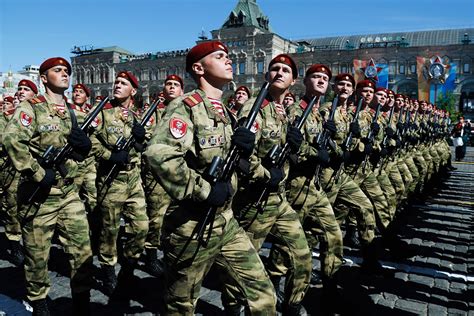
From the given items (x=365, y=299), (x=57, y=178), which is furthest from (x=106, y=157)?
(x=365, y=299)

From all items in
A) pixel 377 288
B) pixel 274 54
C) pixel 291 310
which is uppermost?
pixel 274 54

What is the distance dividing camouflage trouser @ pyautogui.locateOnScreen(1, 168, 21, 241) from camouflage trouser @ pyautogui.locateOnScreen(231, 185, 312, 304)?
3.92 metres

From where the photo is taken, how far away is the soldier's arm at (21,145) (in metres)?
3.95

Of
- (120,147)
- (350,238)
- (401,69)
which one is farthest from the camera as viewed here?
(401,69)

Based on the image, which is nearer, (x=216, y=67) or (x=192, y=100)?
(x=192, y=100)

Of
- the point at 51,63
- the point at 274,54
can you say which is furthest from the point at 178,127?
the point at 274,54

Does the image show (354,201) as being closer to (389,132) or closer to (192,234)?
(389,132)

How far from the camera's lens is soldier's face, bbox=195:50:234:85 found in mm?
3133

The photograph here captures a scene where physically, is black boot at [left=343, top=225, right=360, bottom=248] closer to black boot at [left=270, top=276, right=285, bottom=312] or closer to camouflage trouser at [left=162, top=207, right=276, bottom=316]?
black boot at [left=270, top=276, right=285, bottom=312]

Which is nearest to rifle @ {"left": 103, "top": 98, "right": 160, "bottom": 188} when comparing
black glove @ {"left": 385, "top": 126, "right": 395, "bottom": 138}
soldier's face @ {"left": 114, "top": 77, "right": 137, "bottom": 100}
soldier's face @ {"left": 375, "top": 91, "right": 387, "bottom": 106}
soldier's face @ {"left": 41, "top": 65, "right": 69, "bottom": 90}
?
soldier's face @ {"left": 114, "top": 77, "right": 137, "bottom": 100}

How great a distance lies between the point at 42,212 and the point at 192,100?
207cm

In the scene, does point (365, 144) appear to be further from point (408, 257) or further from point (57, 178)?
point (57, 178)

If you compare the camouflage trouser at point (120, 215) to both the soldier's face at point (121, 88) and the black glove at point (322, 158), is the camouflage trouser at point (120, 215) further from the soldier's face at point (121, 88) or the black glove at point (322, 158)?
the black glove at point (322, 158)

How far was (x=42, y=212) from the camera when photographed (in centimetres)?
406
